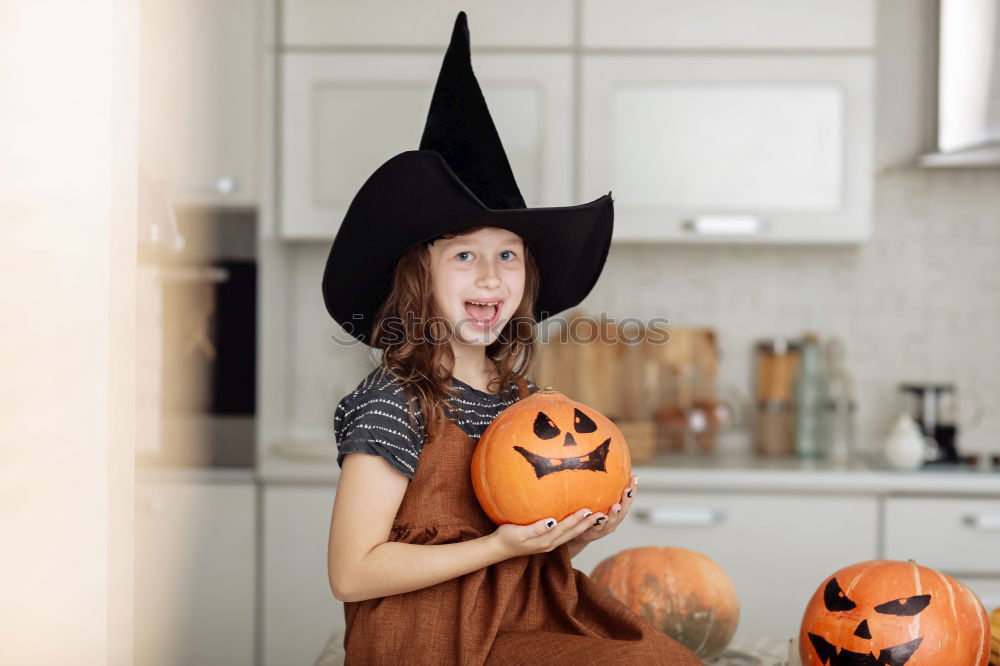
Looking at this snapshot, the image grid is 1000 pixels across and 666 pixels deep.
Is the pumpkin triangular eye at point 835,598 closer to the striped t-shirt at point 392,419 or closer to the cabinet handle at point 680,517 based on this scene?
the striped t-shirt at point 392,419

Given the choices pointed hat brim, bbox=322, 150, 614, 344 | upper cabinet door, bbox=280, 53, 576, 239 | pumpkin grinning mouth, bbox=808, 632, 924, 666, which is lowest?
pumpkin grinning mouth, bbox=808, 632, 924, 666

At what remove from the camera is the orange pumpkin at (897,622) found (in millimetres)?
1185

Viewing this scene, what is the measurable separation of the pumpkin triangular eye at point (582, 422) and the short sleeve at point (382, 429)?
0.69 ft

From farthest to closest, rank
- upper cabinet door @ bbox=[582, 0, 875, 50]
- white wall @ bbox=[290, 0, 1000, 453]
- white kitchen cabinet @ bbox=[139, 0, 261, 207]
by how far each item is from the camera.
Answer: white wall @ bbox=[290, 0, 1000, 453] < upper cabinet door @ bbox=[582, 0, 875, 50] < white kitchen cabinet @ bbox=[139, 0, 261, 207]

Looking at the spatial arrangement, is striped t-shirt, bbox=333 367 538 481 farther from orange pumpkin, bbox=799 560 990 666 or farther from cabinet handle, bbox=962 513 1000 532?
cabinet handle, bbox=962 513 1000 532

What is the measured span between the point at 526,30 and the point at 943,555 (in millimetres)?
1809

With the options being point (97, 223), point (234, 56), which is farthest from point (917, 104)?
point (97, 223)

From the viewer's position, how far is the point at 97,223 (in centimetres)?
101

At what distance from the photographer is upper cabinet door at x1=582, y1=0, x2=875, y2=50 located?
110 inches

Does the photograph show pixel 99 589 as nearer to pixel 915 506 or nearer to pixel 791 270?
pixel 915 506

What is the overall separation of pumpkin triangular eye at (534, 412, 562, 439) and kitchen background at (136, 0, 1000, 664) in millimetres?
1504

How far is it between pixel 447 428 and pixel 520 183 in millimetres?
1607

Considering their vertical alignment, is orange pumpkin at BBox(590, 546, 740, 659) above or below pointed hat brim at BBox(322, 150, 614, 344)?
below

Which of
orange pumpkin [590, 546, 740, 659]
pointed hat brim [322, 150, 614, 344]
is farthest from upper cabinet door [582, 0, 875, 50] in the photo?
orange pumpkin [590, 546, 740, 659]
